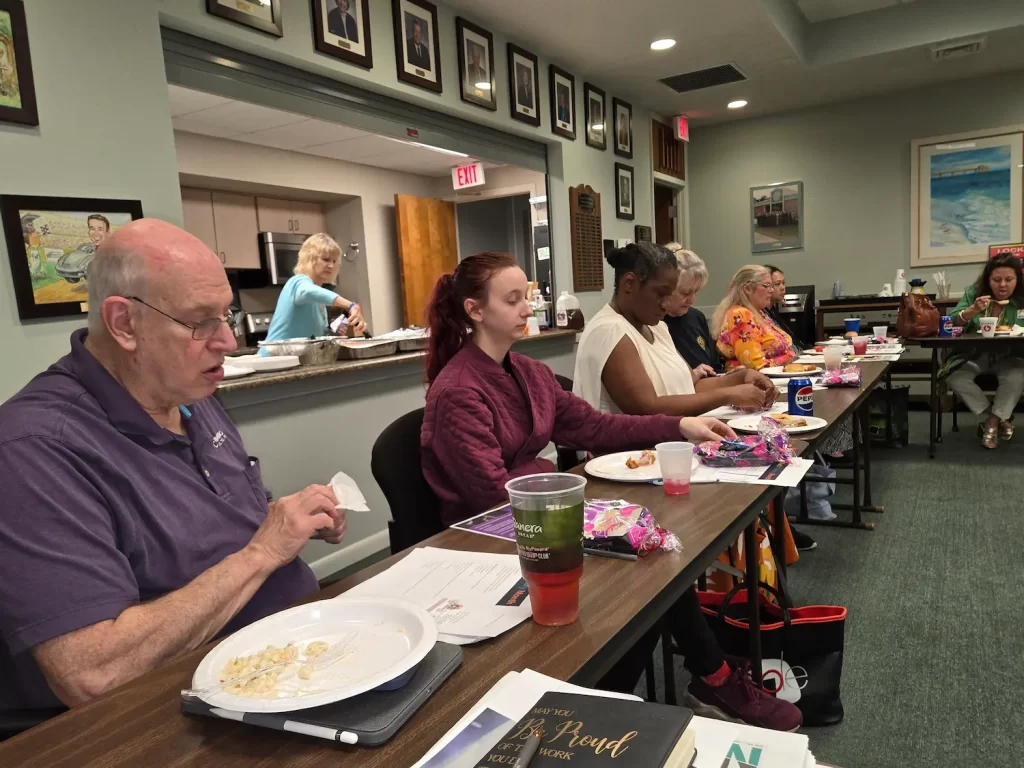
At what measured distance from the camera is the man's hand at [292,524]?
998 millimetres

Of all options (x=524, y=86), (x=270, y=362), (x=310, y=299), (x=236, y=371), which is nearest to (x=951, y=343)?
(x=524, y=86)

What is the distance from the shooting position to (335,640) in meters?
0.80

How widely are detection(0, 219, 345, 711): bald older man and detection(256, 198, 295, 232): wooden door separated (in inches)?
182

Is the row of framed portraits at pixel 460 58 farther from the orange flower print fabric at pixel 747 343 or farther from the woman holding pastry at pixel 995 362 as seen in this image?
the woman holding pastry at pixel 995 362

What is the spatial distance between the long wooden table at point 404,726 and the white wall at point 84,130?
154 cm

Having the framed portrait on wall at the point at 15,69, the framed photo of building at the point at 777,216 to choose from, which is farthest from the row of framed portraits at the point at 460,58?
the framed photo of building at the point at 777,216

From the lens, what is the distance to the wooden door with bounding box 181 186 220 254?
479cm

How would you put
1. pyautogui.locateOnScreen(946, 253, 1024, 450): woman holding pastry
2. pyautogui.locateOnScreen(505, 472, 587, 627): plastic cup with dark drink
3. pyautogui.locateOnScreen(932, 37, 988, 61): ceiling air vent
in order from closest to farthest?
pyautogui.locateOnScreen(505, 472, 587, 627): plastic cup with dark drink
pyautogui.locateOnScreen(946, 253, 1024, 450): woman holding pastry
pyautogui.locateOnScreen(932, 37, 988, 61): ceiling air vent

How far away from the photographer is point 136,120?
7.25 feet

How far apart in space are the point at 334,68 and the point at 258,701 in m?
2.94

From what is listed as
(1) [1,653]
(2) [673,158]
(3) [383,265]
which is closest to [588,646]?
(1) [1,653]

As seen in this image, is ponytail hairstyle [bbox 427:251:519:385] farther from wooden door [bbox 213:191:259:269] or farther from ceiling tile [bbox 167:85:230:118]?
wooden door [bbox 213:191:259:269]

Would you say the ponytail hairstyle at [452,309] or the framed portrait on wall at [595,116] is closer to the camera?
the ponytail hairstyle at [452,309]

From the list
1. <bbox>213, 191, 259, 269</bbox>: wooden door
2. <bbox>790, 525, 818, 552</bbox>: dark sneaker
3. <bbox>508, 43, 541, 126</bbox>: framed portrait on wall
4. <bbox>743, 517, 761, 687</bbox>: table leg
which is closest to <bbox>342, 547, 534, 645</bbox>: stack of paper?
<bbox>743, 517, 761, 687</bbox>: table leg
